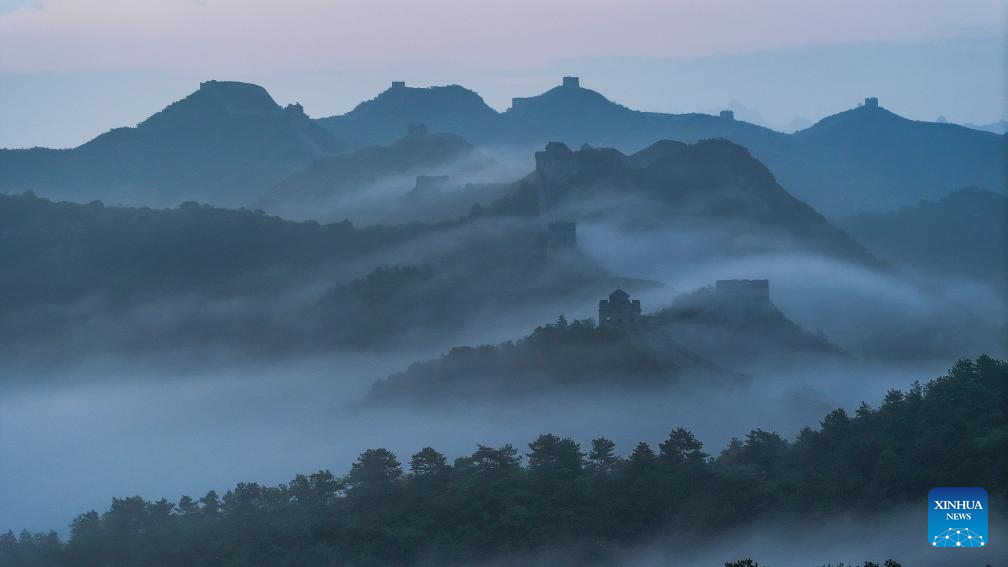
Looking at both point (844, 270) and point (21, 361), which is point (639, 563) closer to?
point (844, 270)

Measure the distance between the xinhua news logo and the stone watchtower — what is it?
5769 centimetres

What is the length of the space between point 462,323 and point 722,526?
101 metres

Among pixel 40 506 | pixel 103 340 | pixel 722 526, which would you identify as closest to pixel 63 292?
pixel 103 340

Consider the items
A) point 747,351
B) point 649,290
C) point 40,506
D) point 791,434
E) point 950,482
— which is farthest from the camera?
point 649,290

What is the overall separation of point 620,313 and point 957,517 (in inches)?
2489

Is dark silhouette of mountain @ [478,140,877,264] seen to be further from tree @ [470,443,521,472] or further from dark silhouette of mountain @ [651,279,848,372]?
tree @ [470,443,521,472]

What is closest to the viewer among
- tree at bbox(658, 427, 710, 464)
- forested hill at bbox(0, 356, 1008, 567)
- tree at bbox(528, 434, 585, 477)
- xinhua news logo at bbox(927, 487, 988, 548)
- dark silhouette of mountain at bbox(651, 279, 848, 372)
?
xinhua news logo at bbox(927, 487, 988, 548)

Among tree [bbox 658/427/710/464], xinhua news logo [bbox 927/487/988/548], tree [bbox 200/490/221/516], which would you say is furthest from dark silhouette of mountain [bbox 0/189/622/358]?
xinhua news logo [bbox 927/487/988/548]

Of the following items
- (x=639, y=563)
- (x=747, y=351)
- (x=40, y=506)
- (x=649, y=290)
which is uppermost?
(x=649, y=290)

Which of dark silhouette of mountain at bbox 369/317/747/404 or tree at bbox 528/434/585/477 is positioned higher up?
dark silhouette of mountain at bbox 369/317/747/404

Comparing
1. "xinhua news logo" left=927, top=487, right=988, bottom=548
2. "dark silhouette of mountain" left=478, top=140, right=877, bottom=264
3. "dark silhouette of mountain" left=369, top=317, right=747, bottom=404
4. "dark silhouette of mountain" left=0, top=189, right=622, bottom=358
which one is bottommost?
"xinhua news logo" left=927, top=487, right=988, bottom=548

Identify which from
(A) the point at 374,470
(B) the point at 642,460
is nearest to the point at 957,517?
(B) the point at 642,460

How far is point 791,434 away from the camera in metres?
113

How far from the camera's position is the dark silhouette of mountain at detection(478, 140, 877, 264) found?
178125mm
